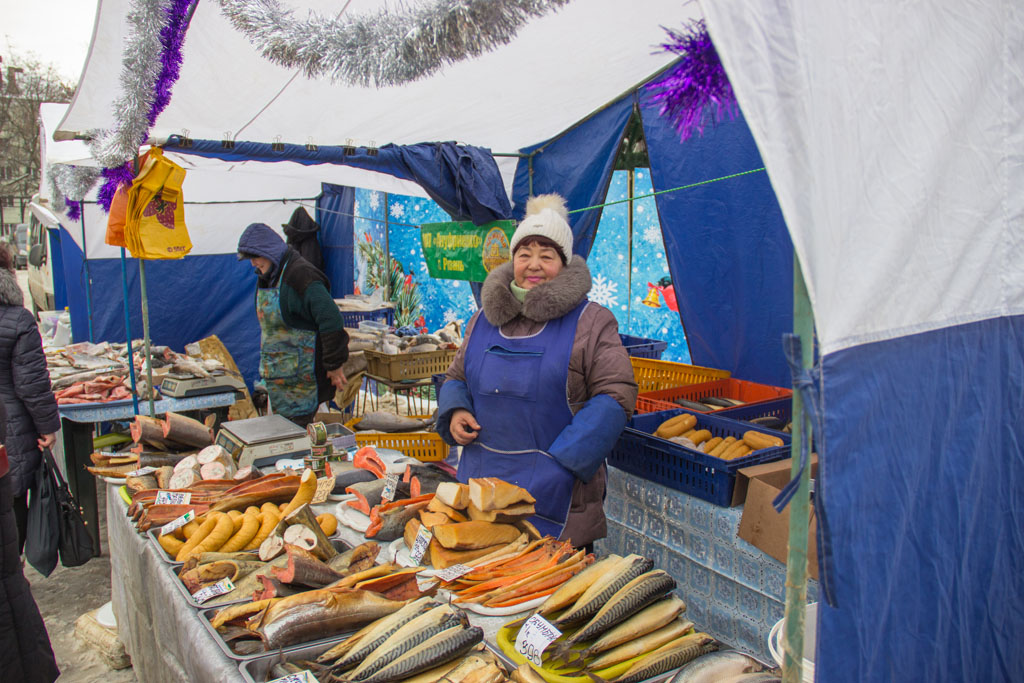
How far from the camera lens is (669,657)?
1.66 meters

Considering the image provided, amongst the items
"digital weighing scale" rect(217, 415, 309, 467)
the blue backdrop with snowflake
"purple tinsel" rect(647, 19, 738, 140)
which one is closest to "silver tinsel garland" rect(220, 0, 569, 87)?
"purple tinsel" rect(647, 19, 738, 140)

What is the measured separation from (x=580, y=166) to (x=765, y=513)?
11.0 ft

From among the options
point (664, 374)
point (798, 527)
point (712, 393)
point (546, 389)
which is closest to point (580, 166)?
point (664, 374)

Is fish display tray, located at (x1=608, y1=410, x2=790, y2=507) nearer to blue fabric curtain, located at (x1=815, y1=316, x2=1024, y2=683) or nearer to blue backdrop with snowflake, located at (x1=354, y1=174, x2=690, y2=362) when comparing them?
blue fabric curtain, located at (x1=815, y1=316, x2=1024, y2=683)

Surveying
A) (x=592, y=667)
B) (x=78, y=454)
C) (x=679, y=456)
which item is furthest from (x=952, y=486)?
(x=78, y=454)

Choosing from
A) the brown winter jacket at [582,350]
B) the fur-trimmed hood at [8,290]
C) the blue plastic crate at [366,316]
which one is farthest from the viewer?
the blue plastic crate at [366,316]

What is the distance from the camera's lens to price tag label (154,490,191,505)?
288 cm

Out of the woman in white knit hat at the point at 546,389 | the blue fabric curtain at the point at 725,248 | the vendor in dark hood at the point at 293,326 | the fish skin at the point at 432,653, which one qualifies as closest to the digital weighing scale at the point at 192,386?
the vendor in dark hood at the point at 293,326

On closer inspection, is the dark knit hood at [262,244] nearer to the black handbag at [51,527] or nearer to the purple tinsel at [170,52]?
the purple tinsel at [170,52]

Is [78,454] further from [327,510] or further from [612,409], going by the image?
[612,409]

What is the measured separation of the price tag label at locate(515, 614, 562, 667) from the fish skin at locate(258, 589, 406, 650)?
38 centimetres

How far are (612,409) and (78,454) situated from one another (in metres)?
4.53

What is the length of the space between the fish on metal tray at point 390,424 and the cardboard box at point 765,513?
254 centimetres

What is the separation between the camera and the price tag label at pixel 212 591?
6.92 ft
